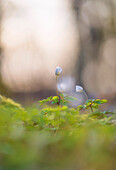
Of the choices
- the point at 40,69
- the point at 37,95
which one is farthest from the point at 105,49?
the point at 37,95

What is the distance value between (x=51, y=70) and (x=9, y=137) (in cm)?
→ 631

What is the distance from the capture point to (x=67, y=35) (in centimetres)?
728

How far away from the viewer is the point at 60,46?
704 cm

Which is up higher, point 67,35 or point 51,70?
point 67,35

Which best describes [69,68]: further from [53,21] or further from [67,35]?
[53,21]

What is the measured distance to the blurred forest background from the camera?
600 centimetres

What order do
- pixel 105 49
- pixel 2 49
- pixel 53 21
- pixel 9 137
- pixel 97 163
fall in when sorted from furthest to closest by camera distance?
pixel 105 49 → pixel 53 21 → pixel 2 49 → pixel 9 137 → pixel 97 163

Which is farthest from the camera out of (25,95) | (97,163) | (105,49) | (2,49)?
(105,49)

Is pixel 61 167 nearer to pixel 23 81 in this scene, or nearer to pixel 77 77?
pixel 23 81

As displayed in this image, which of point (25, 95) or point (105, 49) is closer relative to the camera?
point (25, 95)

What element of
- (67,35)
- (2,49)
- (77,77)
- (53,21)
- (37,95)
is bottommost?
(37,95)

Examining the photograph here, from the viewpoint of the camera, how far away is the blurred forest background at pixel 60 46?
19.7ft

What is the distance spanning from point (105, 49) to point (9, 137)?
754 centimetres

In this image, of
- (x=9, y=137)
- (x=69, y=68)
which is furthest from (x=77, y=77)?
(x=9, y=137)
